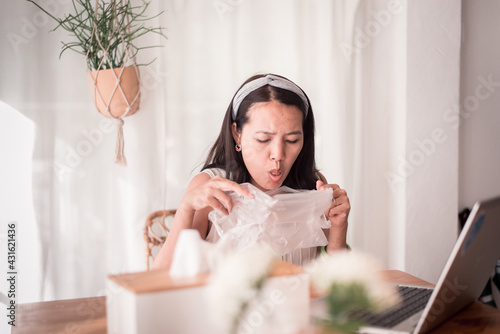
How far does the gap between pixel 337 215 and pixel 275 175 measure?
0.27 metres

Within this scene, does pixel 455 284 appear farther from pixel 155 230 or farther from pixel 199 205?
pixel 155 230

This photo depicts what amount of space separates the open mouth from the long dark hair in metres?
0.21

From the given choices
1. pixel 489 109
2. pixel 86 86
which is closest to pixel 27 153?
pixel 86 86

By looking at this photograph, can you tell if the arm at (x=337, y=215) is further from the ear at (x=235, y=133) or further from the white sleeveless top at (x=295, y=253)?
the ear at (x=235, y=133)

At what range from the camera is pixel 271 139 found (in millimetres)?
1752

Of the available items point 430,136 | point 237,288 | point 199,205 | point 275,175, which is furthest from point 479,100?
point 237,288

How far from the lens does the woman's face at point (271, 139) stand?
1.75m

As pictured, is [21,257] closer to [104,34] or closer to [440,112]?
[104,34]

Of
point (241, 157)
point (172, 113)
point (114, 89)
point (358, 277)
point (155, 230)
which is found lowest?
point (155, 230)

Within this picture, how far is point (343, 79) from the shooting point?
3.24 m

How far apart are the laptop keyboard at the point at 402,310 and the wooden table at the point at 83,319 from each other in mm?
74

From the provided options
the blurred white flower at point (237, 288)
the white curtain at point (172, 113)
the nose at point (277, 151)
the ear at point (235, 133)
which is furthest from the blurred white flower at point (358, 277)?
the white curtain at point (172, 113)

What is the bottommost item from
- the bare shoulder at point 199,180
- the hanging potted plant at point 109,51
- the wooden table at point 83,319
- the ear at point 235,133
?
the wooden table at point 83,319

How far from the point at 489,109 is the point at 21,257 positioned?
3237 mm
